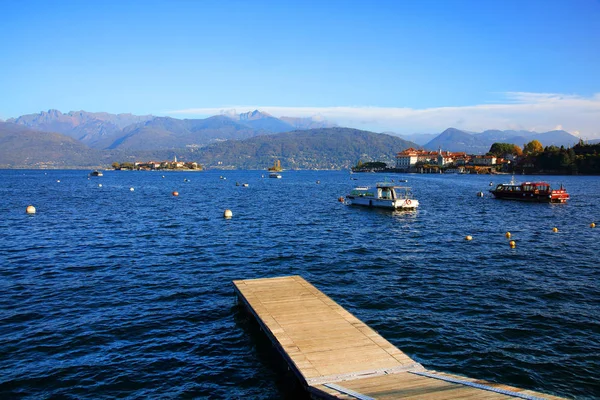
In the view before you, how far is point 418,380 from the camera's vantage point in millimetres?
13852

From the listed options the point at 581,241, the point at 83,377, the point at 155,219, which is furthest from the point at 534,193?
the point at 83,377

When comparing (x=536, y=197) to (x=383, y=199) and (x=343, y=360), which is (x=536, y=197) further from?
(x=343, y=360)

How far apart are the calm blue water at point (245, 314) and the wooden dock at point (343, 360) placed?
1.58 metres

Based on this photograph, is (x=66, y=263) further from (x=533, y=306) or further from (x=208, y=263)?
(x=533, y=306)

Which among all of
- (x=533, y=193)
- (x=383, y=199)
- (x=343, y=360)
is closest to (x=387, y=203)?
(x=383, y=199)

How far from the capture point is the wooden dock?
1277 centimetres

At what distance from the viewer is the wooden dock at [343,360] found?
1277 centimetres

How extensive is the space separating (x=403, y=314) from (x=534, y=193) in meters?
83.1

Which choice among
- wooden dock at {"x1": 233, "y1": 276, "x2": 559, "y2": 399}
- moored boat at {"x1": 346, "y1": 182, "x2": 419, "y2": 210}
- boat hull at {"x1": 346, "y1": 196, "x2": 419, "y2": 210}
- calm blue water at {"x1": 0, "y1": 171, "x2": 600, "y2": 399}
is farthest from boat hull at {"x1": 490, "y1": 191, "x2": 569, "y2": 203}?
wooden dock at {"x1": 233, "y1": 276, "x2": 559, "y2": 399}

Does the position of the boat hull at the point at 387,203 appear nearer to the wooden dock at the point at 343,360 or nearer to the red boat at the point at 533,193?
the red boat at the point at 533,193

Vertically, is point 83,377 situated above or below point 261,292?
below

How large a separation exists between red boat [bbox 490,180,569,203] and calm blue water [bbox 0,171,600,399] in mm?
41524

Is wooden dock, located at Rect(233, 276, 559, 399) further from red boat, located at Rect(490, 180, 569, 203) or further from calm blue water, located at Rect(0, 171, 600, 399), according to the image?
red boat, located at Rect(490, 180, 569, 203)

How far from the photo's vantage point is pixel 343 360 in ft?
51.0
